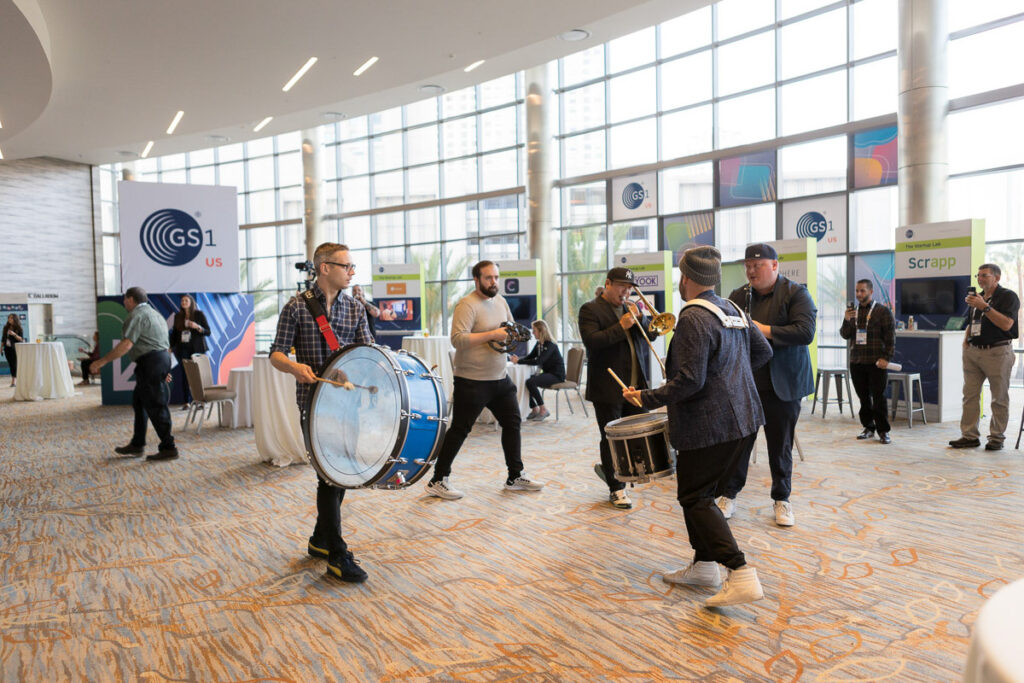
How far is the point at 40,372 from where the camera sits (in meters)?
12.8

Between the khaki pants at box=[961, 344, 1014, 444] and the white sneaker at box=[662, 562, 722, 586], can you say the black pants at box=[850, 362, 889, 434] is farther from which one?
the white sneaker at box=[662, 562, 722, 586]

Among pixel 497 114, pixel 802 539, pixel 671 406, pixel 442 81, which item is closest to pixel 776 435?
pixel 802 539

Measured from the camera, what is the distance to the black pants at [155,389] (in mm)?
6703

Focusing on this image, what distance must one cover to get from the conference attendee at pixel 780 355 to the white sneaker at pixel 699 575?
1.00 metres

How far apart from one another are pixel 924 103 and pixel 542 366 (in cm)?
592

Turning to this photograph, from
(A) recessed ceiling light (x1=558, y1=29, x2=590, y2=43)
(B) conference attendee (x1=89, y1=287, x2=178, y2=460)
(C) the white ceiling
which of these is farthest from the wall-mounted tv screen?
(B) conference attendee (x1=89, y1=287, x2=178, y2=460)

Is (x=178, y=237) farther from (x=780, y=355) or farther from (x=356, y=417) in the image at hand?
(x=780, y=355)

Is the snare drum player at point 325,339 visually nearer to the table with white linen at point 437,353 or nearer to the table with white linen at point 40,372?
the table with white linen at point 437,353

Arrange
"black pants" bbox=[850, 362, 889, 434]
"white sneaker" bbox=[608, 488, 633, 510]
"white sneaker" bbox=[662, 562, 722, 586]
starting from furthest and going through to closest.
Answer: "black pants" bbox=[850, 362, 889, 434] < "white sneaker" bbox=[608, 488, 633, 510] < "white sneaker" bbox=[662, 562, 722, 586]

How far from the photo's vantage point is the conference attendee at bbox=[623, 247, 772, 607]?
3.03m

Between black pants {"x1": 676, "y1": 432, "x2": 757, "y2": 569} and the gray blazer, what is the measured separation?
0.20 feet

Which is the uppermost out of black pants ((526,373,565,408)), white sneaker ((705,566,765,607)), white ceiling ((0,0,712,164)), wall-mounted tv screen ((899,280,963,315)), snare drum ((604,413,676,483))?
white ceiling ((0,0,712,164))

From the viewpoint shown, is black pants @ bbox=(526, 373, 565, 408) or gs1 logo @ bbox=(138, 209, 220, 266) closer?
black pants @ bbox=(526, 373, 565, 408)

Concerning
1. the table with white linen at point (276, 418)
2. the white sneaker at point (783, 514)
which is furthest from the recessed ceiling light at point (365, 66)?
the white sneaker at point (783, 514)
